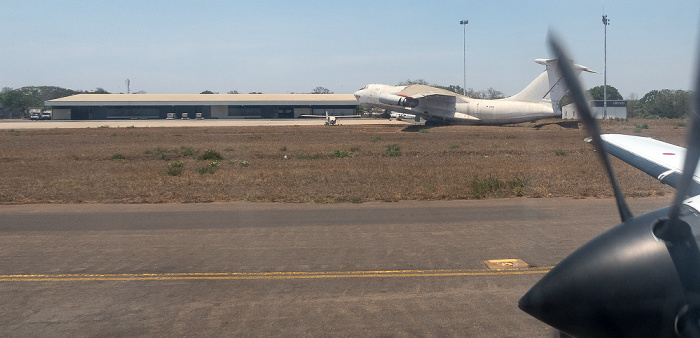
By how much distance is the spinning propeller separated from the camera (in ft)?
8.53

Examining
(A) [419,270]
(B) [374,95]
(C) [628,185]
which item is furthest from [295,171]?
(B) [374,95]

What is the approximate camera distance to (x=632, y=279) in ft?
8.99

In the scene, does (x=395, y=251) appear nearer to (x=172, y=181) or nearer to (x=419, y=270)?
(x=419, y=270)

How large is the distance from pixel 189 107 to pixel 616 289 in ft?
284

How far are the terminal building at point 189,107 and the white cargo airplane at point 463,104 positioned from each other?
35436 millimetres

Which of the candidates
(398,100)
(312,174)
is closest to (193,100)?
(398,100)

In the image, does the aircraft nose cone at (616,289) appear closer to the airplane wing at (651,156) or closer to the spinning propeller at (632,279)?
the spinning propeller at (632,279)

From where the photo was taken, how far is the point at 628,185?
14938 millimetres

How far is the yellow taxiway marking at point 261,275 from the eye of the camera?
7305 millimetres

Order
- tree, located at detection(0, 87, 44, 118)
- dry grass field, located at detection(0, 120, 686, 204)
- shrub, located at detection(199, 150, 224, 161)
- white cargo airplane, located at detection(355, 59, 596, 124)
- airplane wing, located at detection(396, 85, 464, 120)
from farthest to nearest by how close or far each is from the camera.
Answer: tree, located at detection(0, 87, 44, 118)
airplane wing, located at detection(396, 85, 464, 120)
white cargo airplane, located at detection(355, 59, 596, 124)
shrub, located at detection(199, 150, 224, 161)
dry grass field, located at detection(0, 120, 686, 204)

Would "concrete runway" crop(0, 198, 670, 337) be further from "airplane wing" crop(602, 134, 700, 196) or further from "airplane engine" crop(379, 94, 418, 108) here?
"airplane engine" crop(379, 94, 418, 108)

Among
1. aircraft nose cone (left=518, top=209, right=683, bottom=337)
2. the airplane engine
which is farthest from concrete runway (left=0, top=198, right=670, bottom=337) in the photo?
the airplane engine

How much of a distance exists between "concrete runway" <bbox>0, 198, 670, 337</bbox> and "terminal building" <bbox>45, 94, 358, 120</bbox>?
238ft

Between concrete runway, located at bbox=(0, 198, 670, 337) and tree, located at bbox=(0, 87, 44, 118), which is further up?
tree, located at bbox=(0, 87, 44, 118)
